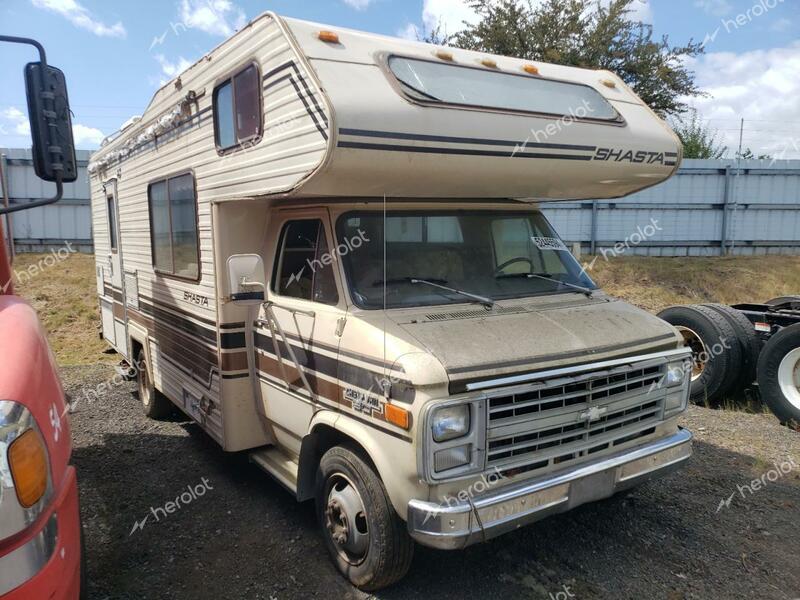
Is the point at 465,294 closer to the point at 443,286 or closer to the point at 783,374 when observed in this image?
the point at 443,286

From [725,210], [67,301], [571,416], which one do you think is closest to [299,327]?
[571,416]

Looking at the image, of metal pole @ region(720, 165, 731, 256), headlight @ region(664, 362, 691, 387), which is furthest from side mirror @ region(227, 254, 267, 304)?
metal pole @ region(720, 165, 731, 256)

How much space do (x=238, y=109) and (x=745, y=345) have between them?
18.3ft

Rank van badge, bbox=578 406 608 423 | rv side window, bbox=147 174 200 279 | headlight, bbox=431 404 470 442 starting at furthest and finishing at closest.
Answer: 1. rv side window, bbox=147 174 200 279
2. van badge, bbox=578 406 608 423
3. headlight, bbox=431 404 470 442

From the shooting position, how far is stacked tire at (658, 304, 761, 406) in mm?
6309

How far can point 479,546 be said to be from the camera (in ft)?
12.7

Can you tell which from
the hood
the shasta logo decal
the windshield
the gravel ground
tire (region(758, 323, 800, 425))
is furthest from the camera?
tire (region(758, 323, 800, 425))

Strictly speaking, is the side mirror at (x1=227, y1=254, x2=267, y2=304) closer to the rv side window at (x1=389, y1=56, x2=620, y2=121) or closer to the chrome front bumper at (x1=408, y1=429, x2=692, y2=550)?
the rv side window at (x1=389, y1=56, x2=620, y2=121)

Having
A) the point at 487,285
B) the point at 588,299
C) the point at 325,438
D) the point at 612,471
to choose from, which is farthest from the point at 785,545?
the point at 325,438

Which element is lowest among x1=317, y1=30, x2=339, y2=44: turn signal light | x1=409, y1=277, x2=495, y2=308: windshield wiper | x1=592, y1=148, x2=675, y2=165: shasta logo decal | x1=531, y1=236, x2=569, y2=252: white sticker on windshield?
x1=409, y1=277, x2=495, y2=308: windshield wiper

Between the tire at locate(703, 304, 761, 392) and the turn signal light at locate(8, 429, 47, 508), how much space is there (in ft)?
21.2

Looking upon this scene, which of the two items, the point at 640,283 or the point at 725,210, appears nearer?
the point at 640,283

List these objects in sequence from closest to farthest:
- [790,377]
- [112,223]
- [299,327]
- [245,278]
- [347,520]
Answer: [347,520] → [245,278] → [299,327] → [790,377] → [112,223]

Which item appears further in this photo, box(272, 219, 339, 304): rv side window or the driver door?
box(272, 219, 339, 304): rv side window
